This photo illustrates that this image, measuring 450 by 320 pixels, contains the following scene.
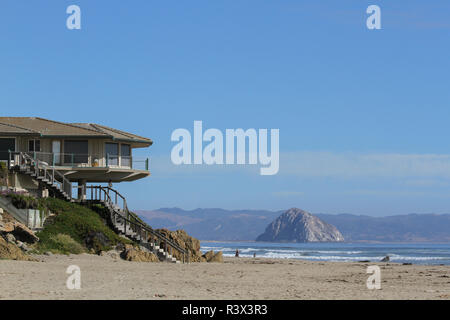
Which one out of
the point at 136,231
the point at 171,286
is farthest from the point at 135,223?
the point at 171,286

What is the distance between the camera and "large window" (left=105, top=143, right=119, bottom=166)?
46.1 metres

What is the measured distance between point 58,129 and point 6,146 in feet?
12.2

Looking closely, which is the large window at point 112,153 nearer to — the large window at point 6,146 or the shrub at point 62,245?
the large window at point 6,146

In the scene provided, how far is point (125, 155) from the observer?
4738cm

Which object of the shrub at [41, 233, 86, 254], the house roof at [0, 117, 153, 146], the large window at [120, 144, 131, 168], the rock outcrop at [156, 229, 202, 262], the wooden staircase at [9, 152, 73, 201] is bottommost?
the rock outcrop at [156, 229, 202, 262]

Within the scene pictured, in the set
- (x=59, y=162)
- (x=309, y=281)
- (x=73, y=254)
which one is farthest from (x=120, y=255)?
(x=309, y=281)

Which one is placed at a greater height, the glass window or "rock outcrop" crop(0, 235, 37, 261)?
the glass window

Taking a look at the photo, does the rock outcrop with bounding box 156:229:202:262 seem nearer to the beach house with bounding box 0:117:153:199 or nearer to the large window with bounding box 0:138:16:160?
the beach house with bounding box 0:117:153:199

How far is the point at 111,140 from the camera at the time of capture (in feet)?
152

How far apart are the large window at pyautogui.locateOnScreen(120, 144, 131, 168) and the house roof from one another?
2.28 feet

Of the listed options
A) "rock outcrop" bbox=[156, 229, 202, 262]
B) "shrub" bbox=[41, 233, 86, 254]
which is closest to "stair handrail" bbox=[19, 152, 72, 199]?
"shrub" bbox=[41, 233, 86, 254]

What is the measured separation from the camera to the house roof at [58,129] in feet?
Answer: 147
